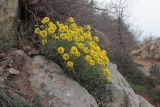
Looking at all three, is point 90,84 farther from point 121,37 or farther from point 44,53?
point 121,37

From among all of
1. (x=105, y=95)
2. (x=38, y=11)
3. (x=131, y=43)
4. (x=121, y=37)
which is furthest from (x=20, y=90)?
(x=131, y=43)

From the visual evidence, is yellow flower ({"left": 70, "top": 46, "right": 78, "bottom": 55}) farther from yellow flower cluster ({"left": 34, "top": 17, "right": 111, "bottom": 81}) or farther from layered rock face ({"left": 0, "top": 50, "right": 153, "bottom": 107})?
layered rock face ({"left": 0, "top": 50, "right": 153, "bottom": 107})

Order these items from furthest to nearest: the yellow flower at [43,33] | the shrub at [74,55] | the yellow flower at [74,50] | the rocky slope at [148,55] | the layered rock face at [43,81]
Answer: the rocky slope at [148,55] < the yellow flower at [43,33] < the shrub at [74,55] < the yellow flower at [74,50] < the layered rock face at [43,81]

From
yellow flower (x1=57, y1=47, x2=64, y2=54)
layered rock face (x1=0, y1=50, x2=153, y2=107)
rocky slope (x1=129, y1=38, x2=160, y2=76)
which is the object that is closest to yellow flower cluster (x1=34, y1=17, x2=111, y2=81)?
yellow flower (x1=57, y1=47, x2=64, y2=54)

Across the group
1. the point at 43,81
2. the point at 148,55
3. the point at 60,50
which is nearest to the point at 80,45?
the point at 60,50

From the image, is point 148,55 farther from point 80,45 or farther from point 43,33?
point 43,33

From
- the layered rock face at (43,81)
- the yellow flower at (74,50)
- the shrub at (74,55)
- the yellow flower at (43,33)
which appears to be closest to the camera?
the layered rock face at (43,81)

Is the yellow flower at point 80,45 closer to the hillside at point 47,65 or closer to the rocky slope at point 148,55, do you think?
the hillside at point 47,65

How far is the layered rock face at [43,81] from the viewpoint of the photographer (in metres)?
6.25

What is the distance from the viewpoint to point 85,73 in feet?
22.6

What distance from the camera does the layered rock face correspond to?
6254 mm

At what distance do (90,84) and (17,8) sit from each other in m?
2.16

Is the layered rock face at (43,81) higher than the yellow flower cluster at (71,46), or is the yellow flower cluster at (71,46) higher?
the yellow flower cluster at (71,46)

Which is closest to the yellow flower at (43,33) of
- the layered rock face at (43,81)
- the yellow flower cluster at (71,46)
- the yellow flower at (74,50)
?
the yellow flower cluster at (71,46)
